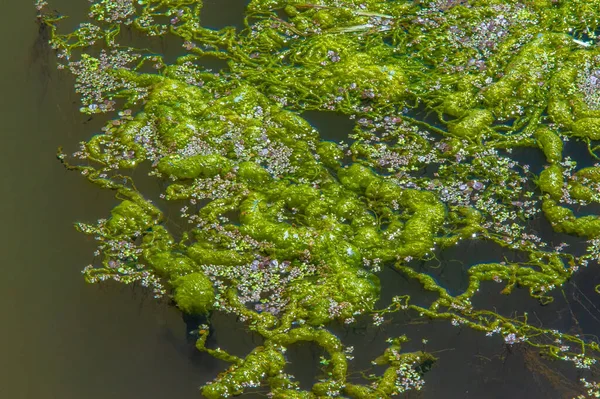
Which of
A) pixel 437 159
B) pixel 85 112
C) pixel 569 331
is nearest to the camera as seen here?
pixel 569 331

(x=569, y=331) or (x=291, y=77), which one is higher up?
(x=291, y=77)

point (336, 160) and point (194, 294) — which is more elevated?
point (336, 160)

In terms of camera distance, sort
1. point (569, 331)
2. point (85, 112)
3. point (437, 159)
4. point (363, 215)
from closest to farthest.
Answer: point (569, 331)
point (363, 215)
point (437, 159)
point (85, 112)

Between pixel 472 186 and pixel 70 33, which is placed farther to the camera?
pixel 70 33

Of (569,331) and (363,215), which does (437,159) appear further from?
(569,331)

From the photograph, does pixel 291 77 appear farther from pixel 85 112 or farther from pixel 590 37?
pixel 590 37

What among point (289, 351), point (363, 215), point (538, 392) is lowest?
point (538, 392)

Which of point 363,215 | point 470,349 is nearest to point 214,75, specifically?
point 363,215

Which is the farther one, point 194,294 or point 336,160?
point 336,160
